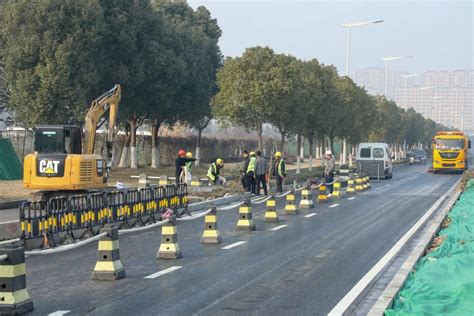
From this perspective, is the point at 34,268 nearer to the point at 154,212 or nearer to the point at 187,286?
the point at 187,286

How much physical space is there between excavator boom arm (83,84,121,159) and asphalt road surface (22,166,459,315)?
6.53 metres

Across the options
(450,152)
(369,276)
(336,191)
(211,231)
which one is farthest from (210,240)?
(450,152)

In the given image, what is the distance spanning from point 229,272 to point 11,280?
14.3 feet

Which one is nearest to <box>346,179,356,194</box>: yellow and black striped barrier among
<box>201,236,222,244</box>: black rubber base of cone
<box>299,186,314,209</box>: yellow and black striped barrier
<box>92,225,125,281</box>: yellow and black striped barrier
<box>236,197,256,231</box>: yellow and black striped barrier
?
<box>299,186,314,209</box>: yellow and black striped barrier

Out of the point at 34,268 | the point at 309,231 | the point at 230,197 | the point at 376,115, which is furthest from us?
the point at 376,115

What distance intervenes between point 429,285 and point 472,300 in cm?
124

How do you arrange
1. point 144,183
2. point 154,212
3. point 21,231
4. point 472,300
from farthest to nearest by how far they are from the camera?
point 144,183 → point 154,212 → point 21,231 → point 472,300

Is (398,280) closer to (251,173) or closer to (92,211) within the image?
(92,211)

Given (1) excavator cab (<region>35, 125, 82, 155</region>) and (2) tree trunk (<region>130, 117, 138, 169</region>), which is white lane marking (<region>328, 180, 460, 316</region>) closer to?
(1) excavator cab (<region>35, 125, 82, 155</region>)

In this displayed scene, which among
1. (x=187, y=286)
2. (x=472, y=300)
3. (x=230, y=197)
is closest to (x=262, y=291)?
(x=187, y=286)

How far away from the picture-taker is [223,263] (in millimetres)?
13711

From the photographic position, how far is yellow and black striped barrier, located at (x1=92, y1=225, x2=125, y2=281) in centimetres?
1165

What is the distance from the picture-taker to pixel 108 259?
1188 cm

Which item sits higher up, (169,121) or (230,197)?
(169,121)
